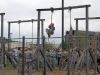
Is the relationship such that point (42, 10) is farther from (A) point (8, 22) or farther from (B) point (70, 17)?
(A) point (8, 22)

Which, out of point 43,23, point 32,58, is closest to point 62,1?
point 43,23

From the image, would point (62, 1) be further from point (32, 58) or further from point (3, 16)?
point (32, 58)

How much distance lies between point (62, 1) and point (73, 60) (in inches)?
201

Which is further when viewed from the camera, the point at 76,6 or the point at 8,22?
the point at 8,22

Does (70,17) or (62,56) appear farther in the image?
(62,56)

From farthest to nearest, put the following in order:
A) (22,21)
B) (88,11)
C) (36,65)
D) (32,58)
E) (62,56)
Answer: (22,21), (62,56), (36,65), (88,11), (32,58)

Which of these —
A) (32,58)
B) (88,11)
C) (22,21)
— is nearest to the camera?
(32,58)

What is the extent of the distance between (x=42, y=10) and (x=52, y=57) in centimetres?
372

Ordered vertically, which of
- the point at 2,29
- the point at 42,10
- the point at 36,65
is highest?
the point at 42,10

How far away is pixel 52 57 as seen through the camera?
66.7ft

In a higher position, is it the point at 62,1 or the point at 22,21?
the point at 62,1

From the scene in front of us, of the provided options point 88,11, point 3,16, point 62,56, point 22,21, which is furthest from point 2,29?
point 88,11

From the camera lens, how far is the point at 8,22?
74.7 ft

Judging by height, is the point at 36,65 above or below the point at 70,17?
below
